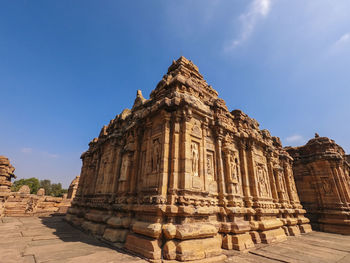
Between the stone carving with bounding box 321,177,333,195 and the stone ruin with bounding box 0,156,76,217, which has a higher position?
the stone carving with bounding box 321,177,333,195

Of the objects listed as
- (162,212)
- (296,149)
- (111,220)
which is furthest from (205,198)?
(296,149)

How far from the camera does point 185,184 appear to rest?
6.54 m

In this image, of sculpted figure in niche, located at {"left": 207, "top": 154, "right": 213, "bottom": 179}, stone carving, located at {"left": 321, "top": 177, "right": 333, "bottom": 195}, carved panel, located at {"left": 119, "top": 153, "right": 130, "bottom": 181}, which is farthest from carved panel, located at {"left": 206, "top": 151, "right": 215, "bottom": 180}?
stone carving, located at {"left": 321, "top": 177, "right": 333, "bottom": 195}

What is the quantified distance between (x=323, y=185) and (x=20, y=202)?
32.2 metres

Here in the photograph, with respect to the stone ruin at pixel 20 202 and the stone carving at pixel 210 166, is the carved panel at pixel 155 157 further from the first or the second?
the stone ruin at pixel 20 202

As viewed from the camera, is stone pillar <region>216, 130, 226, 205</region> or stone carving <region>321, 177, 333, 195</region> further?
stone carving <region>321, 177, 333, 195</region>

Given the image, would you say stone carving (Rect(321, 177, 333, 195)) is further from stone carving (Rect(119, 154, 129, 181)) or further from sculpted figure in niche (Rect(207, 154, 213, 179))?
stone carving (Rect(119, 154, 129, 181))

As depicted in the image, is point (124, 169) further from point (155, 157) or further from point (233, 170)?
point (233, 170)

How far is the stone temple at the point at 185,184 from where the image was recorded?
6.02 metres

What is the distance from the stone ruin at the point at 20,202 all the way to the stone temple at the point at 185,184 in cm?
904

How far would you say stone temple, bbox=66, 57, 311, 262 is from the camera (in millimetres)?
6023

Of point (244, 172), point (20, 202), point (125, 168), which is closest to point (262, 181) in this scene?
point (244, 172)

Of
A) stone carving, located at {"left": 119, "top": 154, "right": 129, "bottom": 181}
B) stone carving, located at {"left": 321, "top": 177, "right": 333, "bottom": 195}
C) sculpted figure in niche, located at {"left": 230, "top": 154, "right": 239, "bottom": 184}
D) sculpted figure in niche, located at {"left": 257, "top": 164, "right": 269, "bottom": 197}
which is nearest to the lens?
sculpted figure in niche, located at {"left": 230, "top": 154, "right": 239, "bottom": 184}

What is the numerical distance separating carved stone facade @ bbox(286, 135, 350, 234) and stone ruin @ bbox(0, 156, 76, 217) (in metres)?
27.5
